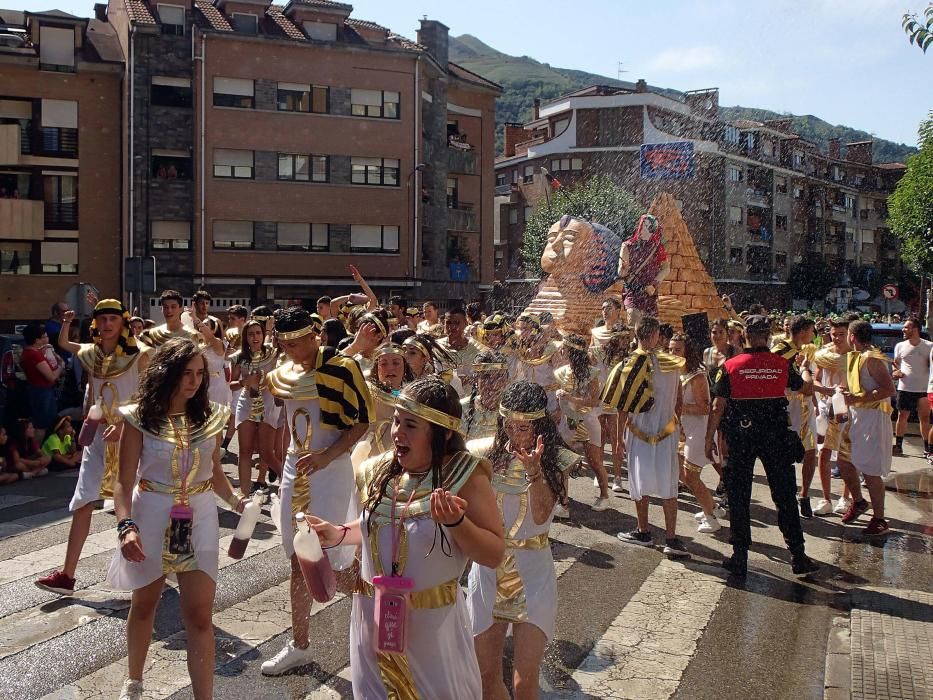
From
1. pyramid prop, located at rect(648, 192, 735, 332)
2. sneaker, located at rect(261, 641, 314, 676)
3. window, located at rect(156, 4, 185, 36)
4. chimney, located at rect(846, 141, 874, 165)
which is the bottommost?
sneaker, located at rect(261, 641, 314, 676)

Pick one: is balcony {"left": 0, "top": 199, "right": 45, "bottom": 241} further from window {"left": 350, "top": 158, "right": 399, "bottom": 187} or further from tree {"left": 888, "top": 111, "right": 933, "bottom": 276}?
tree {"left": 888, "top": 111, "right": 933, "bottom": 276}

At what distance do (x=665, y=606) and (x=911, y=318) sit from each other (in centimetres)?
→ 844

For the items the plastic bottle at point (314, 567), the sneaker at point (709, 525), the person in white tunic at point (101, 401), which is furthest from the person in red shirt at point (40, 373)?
the plastic bottle at point (314, 567)

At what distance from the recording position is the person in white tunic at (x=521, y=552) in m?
4.27

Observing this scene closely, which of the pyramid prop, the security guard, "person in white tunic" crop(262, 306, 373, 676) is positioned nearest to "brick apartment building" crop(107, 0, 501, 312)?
the pyramid prop

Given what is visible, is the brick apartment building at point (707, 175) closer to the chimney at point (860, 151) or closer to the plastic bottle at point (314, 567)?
the chimney at point (860, 151)

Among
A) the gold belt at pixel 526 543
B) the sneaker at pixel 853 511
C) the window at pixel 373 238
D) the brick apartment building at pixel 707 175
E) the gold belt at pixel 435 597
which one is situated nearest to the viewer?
the gold belt at pixel 435 597

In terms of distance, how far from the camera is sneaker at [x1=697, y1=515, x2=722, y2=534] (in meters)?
8.96

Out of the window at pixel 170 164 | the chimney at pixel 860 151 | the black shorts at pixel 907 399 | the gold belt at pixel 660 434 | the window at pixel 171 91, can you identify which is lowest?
the black shorts at pixel 907 399

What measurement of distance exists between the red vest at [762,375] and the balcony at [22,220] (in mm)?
33493

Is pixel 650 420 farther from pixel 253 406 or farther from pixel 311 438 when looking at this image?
pixel 253 406

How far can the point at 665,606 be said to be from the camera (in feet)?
22.2

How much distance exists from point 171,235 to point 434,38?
50.3 feet

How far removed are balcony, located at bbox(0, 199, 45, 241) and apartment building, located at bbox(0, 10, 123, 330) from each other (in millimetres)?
36
